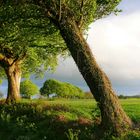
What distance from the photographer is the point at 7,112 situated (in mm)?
37906

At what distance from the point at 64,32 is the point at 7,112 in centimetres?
1152

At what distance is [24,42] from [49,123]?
51.3 ft

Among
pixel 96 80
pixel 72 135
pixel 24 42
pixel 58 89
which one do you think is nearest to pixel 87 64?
pixel 96 80

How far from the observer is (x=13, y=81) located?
5312 centimetres

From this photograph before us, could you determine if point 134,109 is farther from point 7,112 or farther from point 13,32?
point 13,32

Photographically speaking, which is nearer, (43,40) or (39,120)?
(39,120)

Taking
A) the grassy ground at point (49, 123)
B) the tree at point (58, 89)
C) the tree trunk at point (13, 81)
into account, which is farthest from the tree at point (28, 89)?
the grassy ground at point (49, 123)

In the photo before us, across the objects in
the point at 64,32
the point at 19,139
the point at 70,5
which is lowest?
the point at 19,139

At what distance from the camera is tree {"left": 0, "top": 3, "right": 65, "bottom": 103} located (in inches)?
1459

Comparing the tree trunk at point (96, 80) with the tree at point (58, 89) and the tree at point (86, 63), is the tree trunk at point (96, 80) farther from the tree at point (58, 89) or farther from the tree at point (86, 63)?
the tree at point (58, 89)

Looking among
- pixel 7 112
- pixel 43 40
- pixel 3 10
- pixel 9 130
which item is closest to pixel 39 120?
pixel 9 130

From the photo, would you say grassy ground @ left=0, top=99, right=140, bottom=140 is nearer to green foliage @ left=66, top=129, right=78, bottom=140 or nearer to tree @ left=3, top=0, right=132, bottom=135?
green foliage @ left=66, top=129, right=78, bottom=140

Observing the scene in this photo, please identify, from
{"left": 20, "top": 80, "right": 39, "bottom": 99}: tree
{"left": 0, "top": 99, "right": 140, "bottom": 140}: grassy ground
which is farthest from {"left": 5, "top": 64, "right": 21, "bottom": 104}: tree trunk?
{"left": 20, "top": 80, "right": 39, "bottom": 99}: tree

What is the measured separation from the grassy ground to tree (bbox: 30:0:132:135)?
1196 mm
